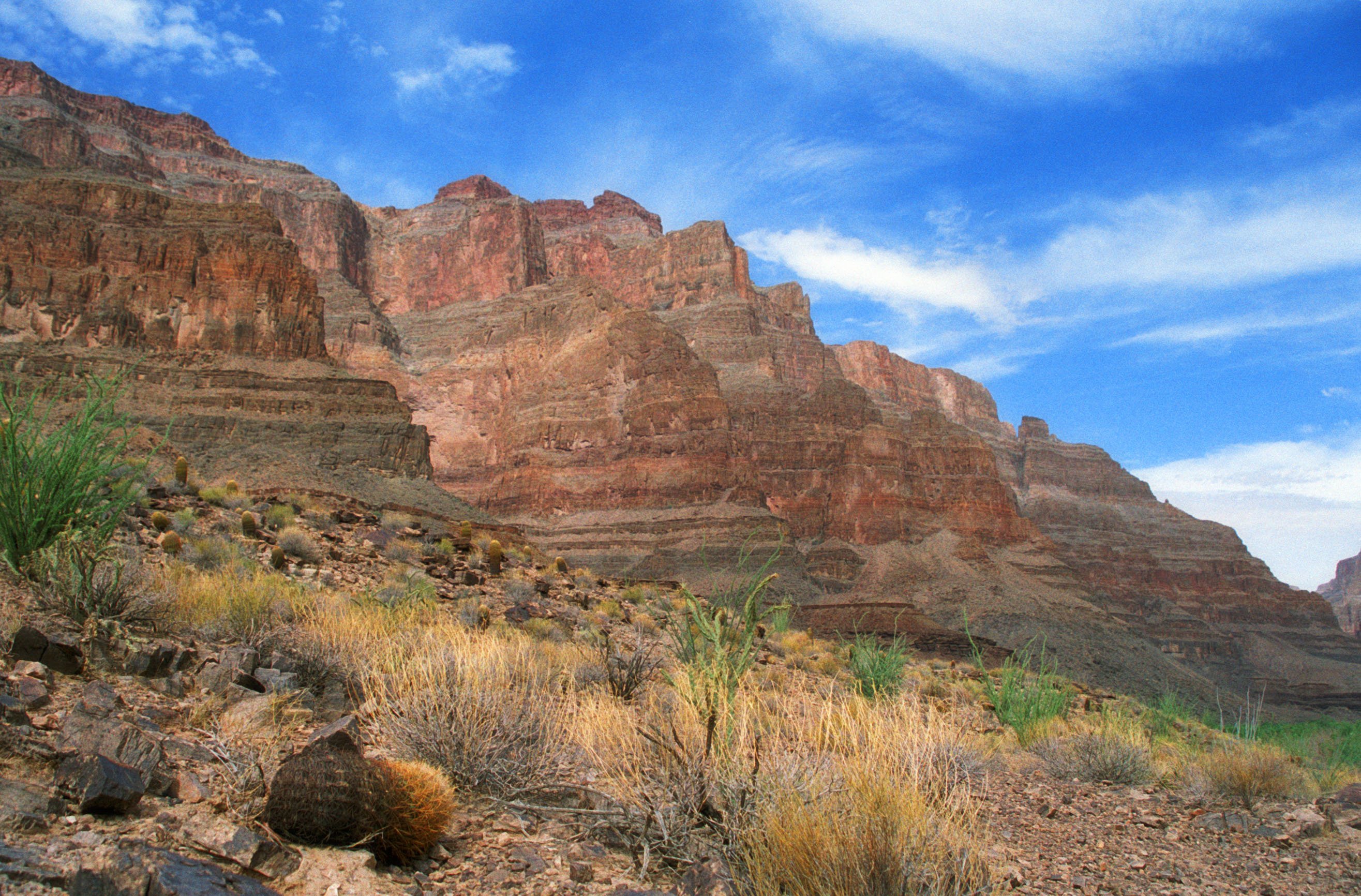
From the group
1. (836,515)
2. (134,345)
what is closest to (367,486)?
(134,345)

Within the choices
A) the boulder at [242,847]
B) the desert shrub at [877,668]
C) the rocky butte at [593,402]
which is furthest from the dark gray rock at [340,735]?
the rocky butte at [593,402]

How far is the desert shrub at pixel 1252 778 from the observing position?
762cm

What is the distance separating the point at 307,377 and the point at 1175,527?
138946 mm

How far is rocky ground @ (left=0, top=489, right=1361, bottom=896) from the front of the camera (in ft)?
12.3

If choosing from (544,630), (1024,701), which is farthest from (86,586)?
(1024,701)

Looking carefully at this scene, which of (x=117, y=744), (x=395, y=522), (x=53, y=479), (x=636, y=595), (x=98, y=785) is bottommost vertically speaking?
(x=98, y=785)

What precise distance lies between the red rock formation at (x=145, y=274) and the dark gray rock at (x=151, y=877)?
57.1 m

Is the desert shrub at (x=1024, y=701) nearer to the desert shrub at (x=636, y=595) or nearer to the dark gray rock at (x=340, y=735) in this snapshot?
the dark gray rock at (x=340, y=735)

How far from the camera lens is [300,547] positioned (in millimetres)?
13492

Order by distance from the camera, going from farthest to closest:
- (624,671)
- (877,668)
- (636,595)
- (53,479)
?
1. (636,595)
2. (877,668)
3. (624,671)
4. (53,479)

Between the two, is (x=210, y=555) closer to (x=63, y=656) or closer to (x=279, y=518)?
(x=279, y=518)

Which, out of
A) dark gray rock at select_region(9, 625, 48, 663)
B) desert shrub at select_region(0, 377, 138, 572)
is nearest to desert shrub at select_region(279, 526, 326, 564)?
desert shrub at select_region(0, 377, 138, 572)

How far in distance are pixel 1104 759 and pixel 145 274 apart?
6213cm

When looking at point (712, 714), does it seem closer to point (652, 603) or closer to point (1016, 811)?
point (1016, 811)
